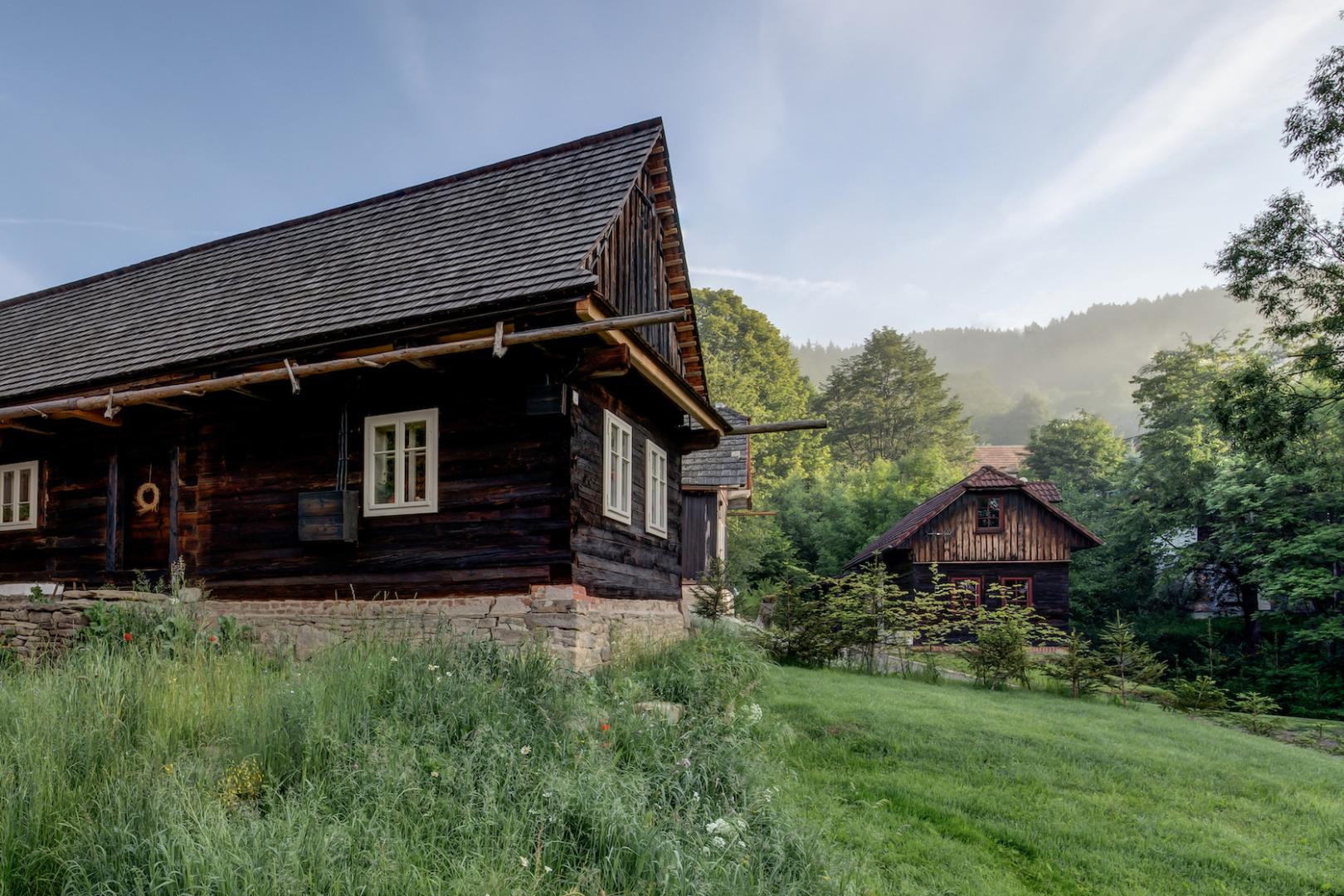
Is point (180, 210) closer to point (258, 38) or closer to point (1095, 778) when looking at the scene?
point (258, 38)

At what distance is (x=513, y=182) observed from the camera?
11.0m

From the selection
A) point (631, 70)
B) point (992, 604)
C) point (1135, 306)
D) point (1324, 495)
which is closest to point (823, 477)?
point (992, 604)

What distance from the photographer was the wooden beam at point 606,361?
8.05 meters

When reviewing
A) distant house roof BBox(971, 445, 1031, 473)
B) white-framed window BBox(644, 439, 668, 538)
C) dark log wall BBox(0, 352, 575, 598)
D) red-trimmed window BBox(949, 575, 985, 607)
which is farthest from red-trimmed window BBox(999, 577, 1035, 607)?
distant house roof BBox(971, 445, 1031, 473)

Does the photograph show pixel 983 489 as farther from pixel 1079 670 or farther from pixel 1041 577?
pixel 1079 670

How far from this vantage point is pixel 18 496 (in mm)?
11734

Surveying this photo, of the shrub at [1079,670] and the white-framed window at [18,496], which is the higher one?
the white-framed window at [18,496]

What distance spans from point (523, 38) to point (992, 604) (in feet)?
71.7

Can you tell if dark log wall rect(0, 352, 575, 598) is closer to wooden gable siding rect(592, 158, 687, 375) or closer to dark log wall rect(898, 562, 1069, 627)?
wooden gable siding rect(592, 158, 687, 375)

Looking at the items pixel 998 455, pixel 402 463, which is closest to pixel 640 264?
pixel 402 463

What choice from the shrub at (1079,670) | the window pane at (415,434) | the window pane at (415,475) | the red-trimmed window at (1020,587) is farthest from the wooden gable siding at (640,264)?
the red-trimmed window at (1020,587)

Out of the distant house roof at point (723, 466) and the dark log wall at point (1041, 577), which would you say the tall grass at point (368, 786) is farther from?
the dark log wall at point (1041, 577)

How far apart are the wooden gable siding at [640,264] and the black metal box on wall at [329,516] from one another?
12.6 feet

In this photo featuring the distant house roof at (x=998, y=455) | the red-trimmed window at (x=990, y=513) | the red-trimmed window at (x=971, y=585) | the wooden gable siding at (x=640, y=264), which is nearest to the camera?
the wooden gable siding at (x=640, y=264)
